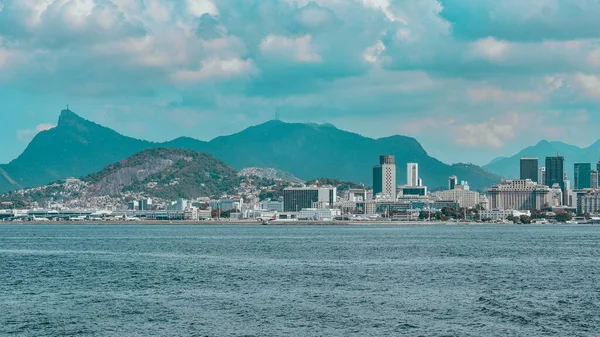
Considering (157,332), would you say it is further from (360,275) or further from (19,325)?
(360,275)

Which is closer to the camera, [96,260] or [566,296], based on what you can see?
[566,296]

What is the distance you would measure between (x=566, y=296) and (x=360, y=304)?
12.1 meters

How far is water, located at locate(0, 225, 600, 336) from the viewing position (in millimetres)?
37938

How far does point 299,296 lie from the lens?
47500 millimetres

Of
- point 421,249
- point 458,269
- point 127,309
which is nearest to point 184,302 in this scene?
point 127,309

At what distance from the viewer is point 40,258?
7725 cm

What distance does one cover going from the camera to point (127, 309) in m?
42.9

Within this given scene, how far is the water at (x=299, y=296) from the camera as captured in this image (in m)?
37.9

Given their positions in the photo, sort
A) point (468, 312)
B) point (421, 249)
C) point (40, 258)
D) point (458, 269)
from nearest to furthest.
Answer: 1. point (468, 312)
2. point (458, 269)
3. point (40, 258)
4. point (421, 249)

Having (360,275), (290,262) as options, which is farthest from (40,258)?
(360,275)

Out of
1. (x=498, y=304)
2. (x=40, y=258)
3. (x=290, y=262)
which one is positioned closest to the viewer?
(x=498, y=304)

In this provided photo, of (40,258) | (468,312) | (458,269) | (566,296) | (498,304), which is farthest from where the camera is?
(40,258)

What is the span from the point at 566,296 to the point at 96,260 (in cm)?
4132

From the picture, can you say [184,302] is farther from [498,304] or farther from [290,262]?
[290,262]
